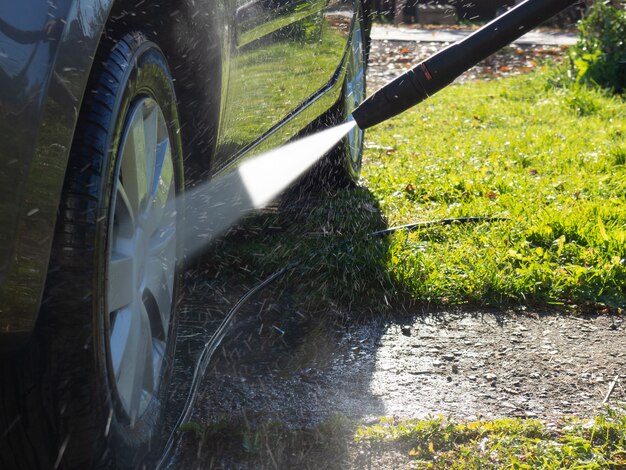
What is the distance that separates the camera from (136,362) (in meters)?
2.15

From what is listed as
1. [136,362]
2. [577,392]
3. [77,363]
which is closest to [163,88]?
[136,362]

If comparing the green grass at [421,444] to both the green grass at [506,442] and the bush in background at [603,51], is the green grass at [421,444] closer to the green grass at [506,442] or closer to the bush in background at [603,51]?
the green grass at [506,442]

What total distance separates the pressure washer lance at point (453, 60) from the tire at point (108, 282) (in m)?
1.07

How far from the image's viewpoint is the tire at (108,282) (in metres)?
1.72

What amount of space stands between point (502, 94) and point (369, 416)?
577 cm

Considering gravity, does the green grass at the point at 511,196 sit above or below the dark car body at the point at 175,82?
below

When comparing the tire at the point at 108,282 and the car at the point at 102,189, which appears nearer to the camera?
the car at the point at 102,189

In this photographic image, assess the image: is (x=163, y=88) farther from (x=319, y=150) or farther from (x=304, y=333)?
(x=319, y=150)

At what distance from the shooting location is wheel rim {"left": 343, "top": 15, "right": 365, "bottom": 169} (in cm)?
472

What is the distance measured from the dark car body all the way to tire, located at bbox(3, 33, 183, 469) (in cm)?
7

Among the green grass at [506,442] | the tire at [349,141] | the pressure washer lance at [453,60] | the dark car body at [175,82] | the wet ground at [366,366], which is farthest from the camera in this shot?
the tire at [349,141]

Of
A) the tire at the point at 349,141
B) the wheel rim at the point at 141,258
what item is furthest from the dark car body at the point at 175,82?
the tire at the point at 349,141

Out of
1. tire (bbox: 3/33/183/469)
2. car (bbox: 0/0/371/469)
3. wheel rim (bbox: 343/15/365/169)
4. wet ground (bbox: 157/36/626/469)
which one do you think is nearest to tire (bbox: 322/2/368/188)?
wheel rim (bbox: 343/15/365/169)

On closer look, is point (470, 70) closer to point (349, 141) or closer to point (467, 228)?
point (349, 141)
